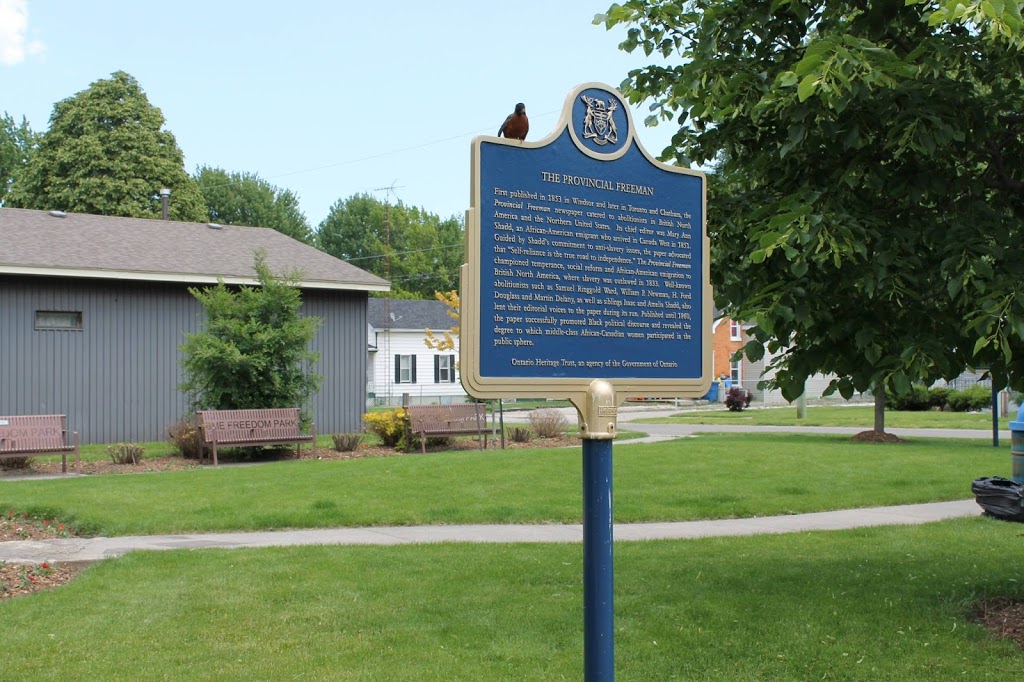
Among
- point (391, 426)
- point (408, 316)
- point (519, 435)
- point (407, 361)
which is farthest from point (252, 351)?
point (408, 316)

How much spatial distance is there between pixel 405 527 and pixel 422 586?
3.54 metres

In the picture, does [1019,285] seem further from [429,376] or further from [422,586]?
[429,376]

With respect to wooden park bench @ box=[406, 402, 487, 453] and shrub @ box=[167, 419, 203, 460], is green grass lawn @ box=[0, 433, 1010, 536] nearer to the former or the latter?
shrub @ box=[167, 419, 203, 460]

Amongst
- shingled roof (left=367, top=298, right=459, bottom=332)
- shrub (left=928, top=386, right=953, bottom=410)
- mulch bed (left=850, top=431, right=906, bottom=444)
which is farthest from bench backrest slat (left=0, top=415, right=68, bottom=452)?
shrub (left=928, top=386, right=953, bottom=410)

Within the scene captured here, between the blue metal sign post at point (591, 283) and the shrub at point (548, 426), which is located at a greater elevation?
the blue metal sign post at point (591, 283)

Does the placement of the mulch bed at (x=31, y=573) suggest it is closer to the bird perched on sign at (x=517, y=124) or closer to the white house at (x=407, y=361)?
the bird perched on sign at (x=517, y=124)

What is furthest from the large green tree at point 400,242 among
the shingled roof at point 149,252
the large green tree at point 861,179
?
the large green tree at point 861,179

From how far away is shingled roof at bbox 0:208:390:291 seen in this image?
22.4m

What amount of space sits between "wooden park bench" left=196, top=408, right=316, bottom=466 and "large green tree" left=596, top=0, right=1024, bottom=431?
1283 centimetres

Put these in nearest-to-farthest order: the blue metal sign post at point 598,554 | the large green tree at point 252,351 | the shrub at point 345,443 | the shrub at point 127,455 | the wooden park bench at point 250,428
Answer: the blue metal sign post at point 598,554 → the shrub at point 127,455 → the wooden park bench at point 250,428 → the large green tree at point 252,351 → the shrub at point 345,443

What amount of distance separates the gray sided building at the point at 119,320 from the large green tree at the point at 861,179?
15.5 m

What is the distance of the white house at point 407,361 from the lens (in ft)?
158

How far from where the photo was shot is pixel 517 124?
4.88 metres

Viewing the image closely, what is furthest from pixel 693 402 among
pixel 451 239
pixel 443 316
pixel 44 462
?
pixel 44 462
